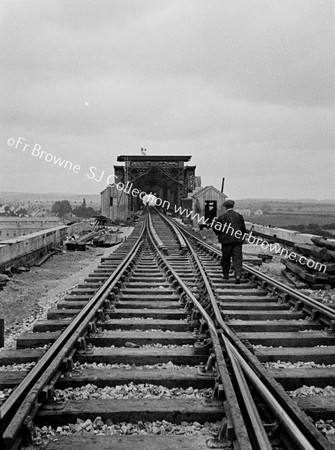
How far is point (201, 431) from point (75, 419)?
2.92ft

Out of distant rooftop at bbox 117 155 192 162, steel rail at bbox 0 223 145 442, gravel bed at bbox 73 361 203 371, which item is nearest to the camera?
steel rail at bbox 0 223 145 442

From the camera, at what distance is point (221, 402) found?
116 inches

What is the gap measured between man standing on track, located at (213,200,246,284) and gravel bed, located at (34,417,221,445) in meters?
4.82

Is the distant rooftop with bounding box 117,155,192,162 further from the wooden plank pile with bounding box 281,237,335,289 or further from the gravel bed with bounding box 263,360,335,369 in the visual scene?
the gravel bed with bounding box 263,360,335,369

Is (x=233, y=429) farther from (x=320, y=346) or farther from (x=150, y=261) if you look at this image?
(x=150, y=261)

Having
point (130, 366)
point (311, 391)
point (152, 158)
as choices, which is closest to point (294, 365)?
point (311, 391)

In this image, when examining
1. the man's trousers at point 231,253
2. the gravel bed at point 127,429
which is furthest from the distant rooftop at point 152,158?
the gravel bed at point 127,429

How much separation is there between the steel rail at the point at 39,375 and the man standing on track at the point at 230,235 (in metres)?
3.10

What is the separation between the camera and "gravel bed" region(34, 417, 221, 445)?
2664mm

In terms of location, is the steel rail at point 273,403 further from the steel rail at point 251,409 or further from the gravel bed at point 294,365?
the gravel bed at point 294,365

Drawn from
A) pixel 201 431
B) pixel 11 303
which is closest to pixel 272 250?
pixel 11 303

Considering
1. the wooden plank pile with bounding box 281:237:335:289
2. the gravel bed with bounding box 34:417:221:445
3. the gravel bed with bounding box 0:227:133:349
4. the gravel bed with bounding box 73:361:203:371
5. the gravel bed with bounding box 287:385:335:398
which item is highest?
the wooden plank pile with bounding box 281:237:335:289

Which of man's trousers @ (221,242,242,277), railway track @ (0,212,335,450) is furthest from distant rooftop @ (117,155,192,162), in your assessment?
railway track @ (0,212,335,450)

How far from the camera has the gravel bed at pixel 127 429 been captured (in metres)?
2.66
